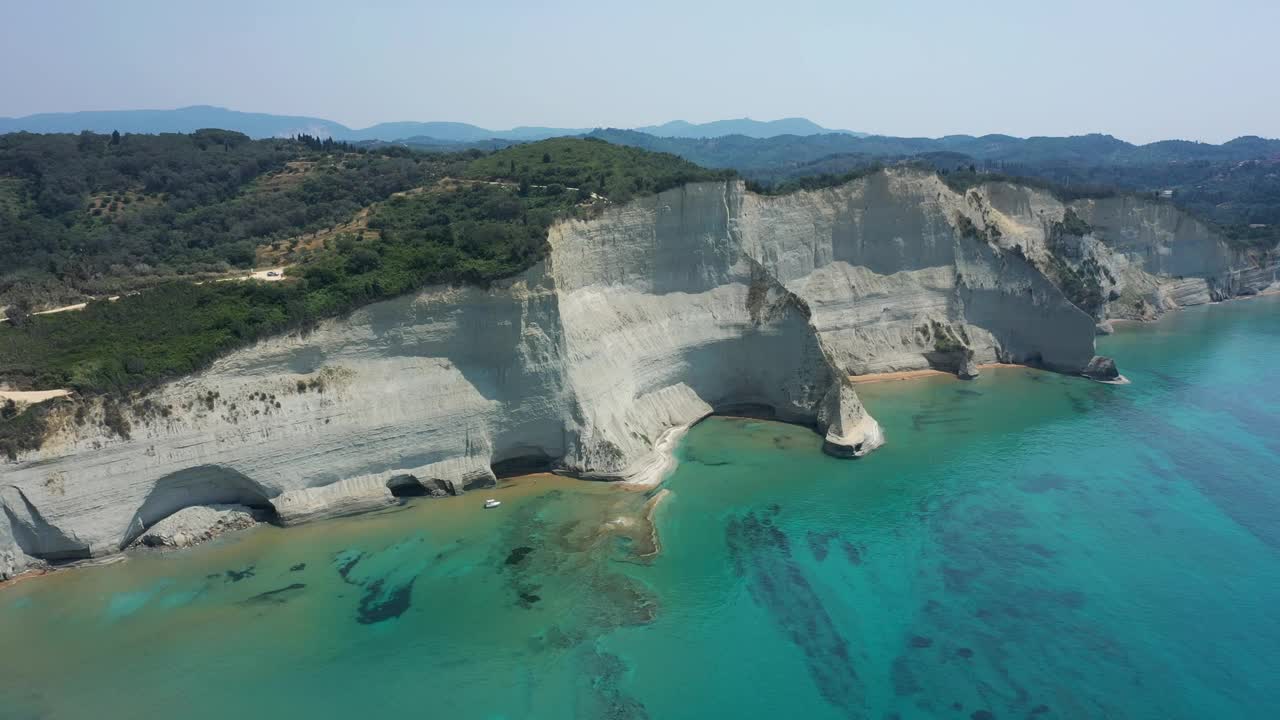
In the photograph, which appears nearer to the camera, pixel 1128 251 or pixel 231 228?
pixel 231 228

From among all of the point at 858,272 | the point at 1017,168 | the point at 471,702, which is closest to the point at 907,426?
the point at 858,272

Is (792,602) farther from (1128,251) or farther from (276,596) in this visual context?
(1128,251)

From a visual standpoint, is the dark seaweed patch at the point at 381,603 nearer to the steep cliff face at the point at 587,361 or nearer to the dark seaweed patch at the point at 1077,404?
the steep cliff face at the point at 587,361

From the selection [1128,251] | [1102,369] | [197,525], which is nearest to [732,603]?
[197,525]

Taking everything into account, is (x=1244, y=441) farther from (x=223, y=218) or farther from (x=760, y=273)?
(x=223, y=218)

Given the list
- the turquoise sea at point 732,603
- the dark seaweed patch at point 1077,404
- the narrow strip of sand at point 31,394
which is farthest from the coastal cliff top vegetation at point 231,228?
the dark seaweed patch at point 1077,404

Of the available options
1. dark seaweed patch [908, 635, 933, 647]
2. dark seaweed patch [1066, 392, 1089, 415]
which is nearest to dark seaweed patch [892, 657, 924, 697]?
dark seaweed patch [908, 635, 933, 647]

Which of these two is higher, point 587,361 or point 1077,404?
point 587,361
